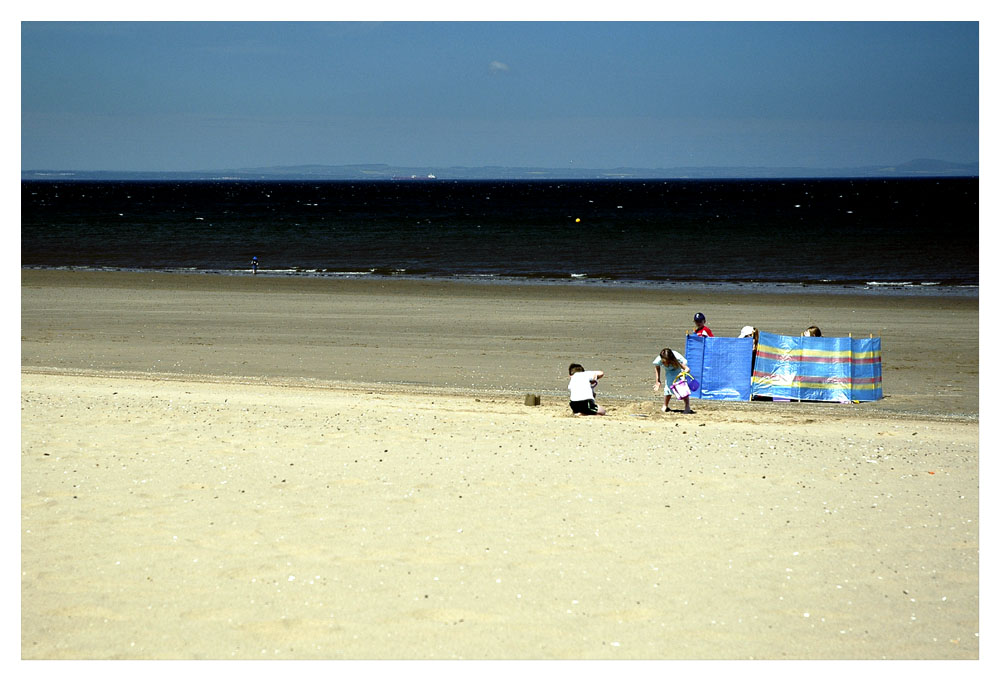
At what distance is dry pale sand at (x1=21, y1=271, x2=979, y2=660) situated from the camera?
6.03 metres

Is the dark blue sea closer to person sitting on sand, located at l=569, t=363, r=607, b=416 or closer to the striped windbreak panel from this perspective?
the striped windbreak panel

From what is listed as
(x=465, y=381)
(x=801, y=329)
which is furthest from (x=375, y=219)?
(x=465, y=381)

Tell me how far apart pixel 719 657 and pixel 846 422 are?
7.89 meters

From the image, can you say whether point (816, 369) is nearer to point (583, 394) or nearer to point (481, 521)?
point (583, 394)

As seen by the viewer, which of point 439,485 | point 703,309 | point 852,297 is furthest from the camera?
point 852,297

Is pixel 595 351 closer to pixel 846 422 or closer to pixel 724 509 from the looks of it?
pixel 846 422

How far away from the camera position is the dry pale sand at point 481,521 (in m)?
6.03

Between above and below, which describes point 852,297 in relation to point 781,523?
above

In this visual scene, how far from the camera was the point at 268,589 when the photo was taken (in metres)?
6.57

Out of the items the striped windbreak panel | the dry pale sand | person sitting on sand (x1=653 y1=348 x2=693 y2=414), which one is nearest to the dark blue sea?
the striped windbreak panel

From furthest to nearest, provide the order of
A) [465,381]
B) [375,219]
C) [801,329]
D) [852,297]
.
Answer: [375,219]
[852,297]
[801,329]
[465,381]

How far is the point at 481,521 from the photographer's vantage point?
798 centimetres

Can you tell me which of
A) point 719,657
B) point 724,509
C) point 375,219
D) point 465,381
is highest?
point 375,219

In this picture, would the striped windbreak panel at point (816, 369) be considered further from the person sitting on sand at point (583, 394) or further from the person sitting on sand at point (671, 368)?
the person sitting on sand at point (583, 394)
